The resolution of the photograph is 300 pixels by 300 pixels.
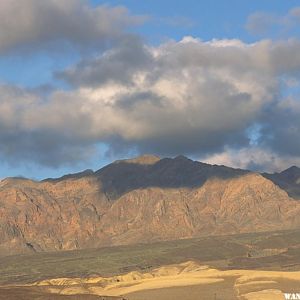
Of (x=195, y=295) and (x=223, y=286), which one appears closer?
(x=195, y=295)

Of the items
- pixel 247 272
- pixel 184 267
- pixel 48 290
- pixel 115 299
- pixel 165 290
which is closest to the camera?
pixel 115 299

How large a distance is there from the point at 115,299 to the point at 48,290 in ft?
114

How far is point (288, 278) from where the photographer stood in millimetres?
114125

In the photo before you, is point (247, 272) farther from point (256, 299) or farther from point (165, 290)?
point (256, 299)

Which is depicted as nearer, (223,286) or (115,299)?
(115,299)

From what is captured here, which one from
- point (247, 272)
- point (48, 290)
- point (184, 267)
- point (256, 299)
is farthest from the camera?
point (184, 267)

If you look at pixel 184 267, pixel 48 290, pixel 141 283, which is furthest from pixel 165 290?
pixel 184 267

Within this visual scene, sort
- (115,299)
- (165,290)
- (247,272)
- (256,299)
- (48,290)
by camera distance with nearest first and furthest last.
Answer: (256,299) → (115,299) → (165,290) → (247,272) → (48,290)

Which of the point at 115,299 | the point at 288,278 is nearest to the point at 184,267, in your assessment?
the point at 288,278

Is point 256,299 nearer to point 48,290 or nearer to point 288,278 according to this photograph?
point 288,278

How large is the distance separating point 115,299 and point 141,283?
25.7 m

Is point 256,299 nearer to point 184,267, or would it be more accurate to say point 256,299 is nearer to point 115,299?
point 115,299

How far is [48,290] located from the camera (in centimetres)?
13150

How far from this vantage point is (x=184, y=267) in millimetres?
183625
